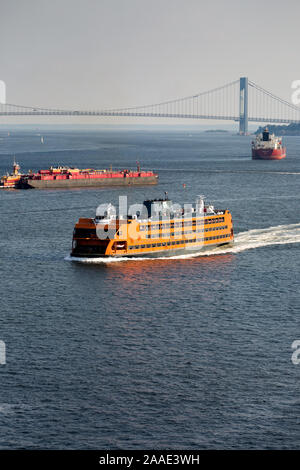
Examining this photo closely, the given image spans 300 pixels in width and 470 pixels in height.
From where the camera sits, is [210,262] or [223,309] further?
[210,262]

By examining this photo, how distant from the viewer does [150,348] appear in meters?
57.1

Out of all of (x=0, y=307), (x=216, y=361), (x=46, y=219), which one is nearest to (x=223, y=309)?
(x=216, y=361)

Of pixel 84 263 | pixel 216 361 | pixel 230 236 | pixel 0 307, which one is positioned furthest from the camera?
pixel 230 236

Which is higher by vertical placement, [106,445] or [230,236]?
[230,236]

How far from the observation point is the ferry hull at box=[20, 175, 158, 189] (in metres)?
168

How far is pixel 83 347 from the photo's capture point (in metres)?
57.2

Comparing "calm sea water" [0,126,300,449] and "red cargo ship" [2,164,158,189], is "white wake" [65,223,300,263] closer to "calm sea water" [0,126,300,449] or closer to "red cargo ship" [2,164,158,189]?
"calm sea water" [0,126,300,449]

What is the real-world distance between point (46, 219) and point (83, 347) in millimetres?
60086

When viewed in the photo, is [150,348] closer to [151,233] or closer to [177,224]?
[151,233]

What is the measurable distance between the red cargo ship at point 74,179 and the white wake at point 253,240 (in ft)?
239

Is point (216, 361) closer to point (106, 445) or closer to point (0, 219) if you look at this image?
point (106, 445)

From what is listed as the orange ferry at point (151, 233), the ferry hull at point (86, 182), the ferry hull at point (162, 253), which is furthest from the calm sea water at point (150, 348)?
the ferry hull at point (86, 182)

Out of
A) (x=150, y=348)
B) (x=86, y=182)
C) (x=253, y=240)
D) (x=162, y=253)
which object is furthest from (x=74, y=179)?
(x=150, y=348)
